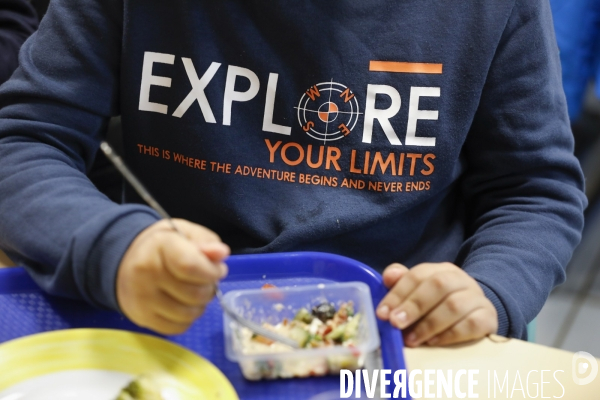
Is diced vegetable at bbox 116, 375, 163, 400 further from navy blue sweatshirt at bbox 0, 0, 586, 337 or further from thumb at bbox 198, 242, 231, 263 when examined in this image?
navy blue sweatshirt at bbox 0, 0, 586, 337

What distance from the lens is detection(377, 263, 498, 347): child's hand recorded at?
0.56 m

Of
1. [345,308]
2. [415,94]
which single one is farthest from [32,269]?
[415,94]

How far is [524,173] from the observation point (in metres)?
0.74

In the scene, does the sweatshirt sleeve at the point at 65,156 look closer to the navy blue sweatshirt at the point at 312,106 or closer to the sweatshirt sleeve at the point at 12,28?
the navy blue sweatshirt at the point at 312,106

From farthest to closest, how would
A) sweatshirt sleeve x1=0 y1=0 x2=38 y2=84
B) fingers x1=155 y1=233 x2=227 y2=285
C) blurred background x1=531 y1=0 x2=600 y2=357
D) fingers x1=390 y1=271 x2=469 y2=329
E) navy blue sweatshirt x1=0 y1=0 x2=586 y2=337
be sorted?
blurred background x1=531 y1=0 x2=600 y2=357, sweatshirt sleeve x1=0 y1=0 x2=38 y2=84, navy blue sweatshirt x1=0 y1=0 x2=586 y2=337, fingers x1=390 y1=271 x2=469 y2=329, fingers x1=155 y1=233 x2=227 y2=285

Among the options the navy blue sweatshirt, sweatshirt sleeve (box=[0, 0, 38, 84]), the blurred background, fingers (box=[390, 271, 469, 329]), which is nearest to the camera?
fingers (box=[390, 271, 469, 329])

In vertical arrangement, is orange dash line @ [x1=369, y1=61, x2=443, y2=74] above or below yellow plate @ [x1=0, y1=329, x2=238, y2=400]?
above

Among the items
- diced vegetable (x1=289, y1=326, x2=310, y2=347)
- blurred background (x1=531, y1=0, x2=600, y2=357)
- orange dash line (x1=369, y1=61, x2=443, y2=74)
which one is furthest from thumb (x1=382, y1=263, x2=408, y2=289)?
blurred background (x1=531, y1=0, x2=600, y2=357)

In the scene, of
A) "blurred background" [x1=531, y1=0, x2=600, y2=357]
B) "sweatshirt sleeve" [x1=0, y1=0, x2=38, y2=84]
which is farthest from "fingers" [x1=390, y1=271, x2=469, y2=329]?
"sweatshirt sleeve" [x1=0, y1=0, x2=38, y2=84]

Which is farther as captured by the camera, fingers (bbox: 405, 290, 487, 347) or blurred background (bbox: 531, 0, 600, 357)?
blurred background (bbox: 531, 0, 600, 357)

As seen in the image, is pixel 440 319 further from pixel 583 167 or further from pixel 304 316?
pixel 583 167

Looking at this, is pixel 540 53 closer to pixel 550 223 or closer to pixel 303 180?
pixel 550 223

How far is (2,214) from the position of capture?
23.3 inches

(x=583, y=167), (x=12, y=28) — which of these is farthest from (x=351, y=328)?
(x=583, y=167)
